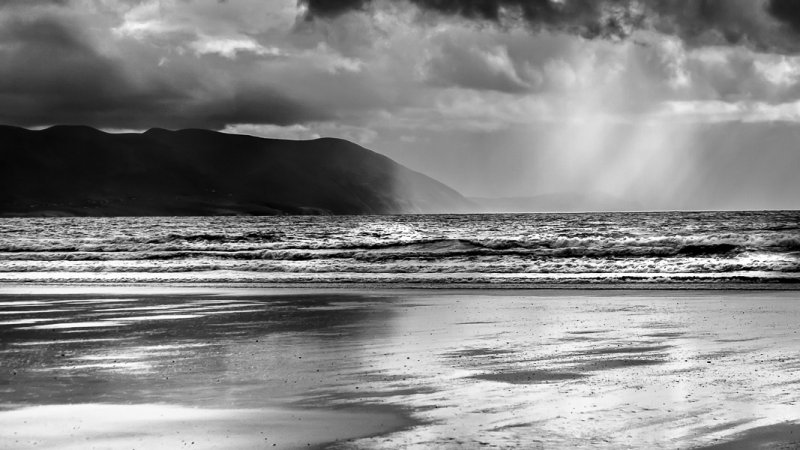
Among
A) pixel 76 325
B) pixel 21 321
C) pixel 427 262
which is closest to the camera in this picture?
pixel 76 325

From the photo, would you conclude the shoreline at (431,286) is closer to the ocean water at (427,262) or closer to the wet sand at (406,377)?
the ocean water at (427,262)

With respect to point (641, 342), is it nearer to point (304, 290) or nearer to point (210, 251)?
point (304, 290)

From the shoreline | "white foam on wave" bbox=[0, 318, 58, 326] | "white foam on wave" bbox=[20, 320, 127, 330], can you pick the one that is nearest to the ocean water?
the shoreline

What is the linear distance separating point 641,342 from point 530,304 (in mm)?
8917

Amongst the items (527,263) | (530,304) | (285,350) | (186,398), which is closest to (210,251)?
(527,263)

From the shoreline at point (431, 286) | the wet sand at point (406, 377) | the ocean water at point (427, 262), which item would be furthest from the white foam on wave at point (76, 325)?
the ocean water at point (427, 262)

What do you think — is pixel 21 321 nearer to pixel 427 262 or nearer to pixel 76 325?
pixel 76 325

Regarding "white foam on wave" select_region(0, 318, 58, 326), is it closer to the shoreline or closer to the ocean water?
the shoreline

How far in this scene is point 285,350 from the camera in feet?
53.7

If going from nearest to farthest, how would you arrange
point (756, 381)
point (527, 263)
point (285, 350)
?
point (756, 381), point (285, 350), point (527, 263)

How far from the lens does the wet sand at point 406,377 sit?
32.0ft

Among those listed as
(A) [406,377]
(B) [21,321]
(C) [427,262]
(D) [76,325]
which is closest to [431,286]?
(C) [427,262]

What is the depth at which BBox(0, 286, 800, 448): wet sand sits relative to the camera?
975 cm

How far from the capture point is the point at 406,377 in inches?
522
